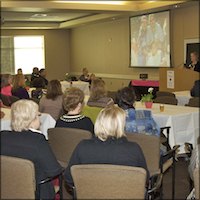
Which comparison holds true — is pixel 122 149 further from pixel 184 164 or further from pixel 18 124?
pixel 184 164

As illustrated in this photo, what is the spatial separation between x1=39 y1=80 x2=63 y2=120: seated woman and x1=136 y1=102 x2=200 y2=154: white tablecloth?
4.49 ft

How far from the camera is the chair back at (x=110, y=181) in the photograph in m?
2.06

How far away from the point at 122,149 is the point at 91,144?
197 millimetres

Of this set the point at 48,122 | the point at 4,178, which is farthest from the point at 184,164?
the point at 4,178

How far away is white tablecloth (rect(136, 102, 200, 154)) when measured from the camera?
452cm

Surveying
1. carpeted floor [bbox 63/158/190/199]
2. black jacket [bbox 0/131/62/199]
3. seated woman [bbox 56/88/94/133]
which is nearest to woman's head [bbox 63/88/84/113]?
seated woman [bbox 56/88/94/133]

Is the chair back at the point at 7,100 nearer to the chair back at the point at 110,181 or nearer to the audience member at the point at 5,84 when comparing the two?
the audience member at the point at 5,84

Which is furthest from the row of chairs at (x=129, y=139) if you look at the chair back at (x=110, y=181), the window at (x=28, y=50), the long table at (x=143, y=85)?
the window at (x=28, y=50)

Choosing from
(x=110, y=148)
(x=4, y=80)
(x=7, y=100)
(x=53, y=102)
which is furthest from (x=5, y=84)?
(x=53, y=102)

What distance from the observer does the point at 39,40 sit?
16.8m

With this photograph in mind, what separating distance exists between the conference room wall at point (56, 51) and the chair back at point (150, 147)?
14.0m

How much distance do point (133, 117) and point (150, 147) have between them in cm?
74

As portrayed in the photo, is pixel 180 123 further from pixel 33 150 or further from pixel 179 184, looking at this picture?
pixel 33 150

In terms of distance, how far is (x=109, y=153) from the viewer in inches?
93.5
